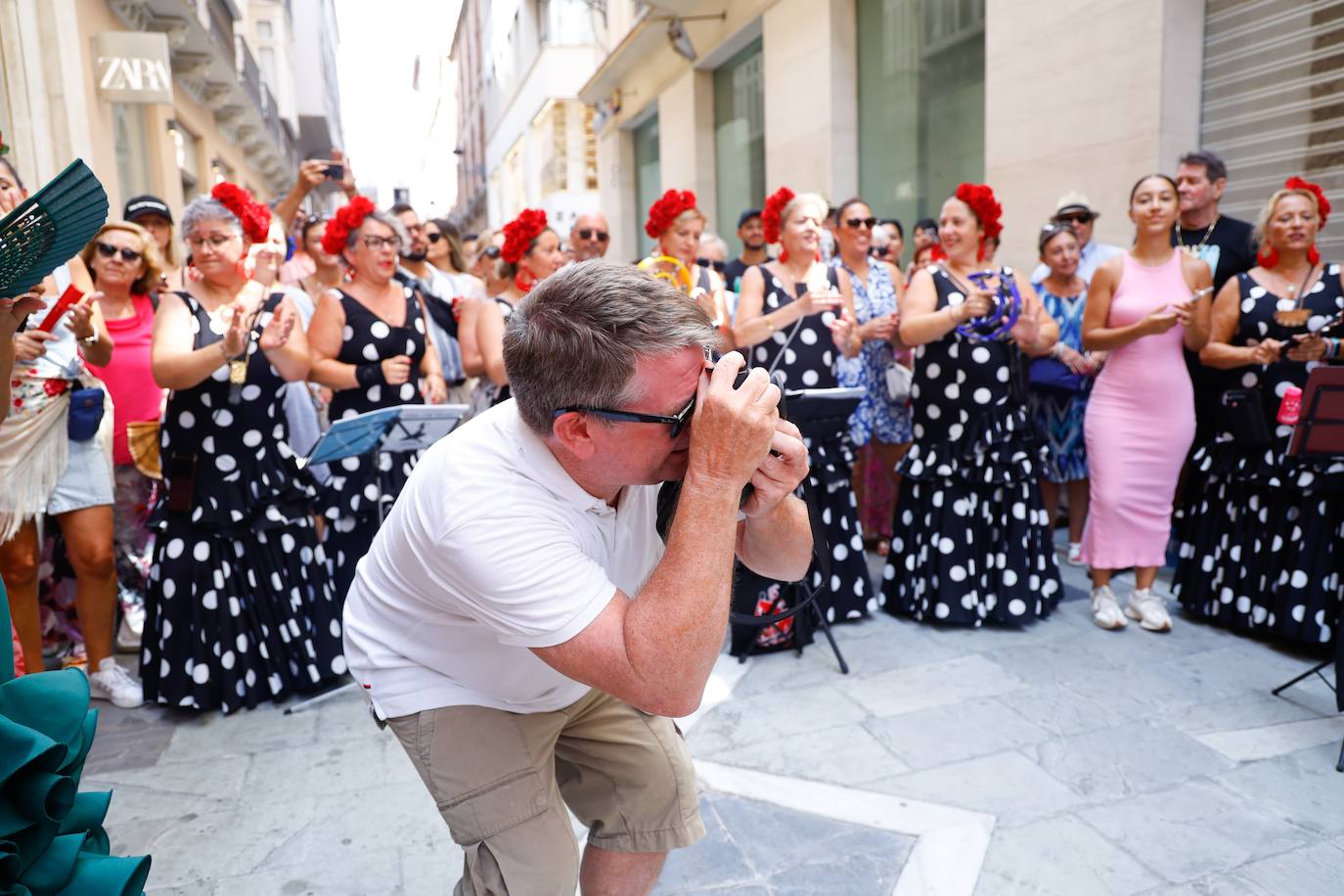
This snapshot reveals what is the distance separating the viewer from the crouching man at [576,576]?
155 cm

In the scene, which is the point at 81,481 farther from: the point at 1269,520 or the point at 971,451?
the point at 1269,520

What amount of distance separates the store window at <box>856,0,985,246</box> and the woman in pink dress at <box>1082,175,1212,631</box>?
12.5 ft

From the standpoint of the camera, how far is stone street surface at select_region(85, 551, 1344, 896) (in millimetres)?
2684

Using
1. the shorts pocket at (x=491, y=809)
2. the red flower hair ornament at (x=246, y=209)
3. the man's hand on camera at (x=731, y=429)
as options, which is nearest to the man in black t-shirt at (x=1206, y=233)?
the man's hand on camera at (x=731, y=429)

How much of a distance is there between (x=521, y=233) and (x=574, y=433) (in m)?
3.87

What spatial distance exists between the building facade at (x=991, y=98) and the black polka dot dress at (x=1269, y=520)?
1598 mm

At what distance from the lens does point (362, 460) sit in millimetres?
4250

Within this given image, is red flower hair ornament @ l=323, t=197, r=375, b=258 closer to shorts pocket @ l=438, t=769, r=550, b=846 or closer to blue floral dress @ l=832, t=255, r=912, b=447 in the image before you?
blue floral dress @ l=832, t=255, r=912, b=447

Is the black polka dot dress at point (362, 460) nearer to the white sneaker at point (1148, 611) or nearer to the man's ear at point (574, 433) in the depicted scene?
the man's ear at point (574, 433)

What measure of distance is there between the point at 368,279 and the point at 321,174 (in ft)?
4.45

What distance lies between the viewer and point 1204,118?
615 cm

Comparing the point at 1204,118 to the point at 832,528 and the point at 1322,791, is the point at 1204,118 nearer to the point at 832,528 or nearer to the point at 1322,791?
the point at 832,528

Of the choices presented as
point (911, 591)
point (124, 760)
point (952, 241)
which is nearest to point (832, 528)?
point (911, 591)

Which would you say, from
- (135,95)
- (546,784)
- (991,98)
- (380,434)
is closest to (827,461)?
(380,434)
